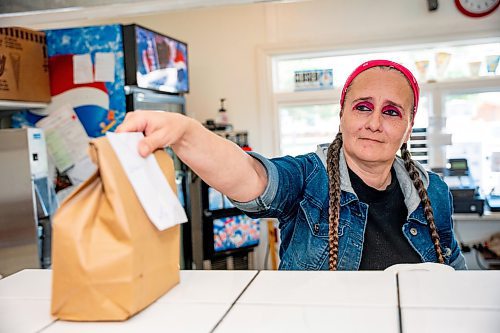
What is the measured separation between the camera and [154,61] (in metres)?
3.88

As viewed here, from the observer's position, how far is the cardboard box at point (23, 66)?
11.0 ft

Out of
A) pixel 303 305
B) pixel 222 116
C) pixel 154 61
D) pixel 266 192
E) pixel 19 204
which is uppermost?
pixel 154 61

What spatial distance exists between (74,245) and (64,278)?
0.06 m

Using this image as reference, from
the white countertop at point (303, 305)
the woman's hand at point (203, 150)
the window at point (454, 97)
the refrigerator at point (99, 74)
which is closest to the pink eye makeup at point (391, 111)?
the woman's hand at point (203, 150)

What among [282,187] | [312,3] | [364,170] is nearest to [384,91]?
[364,170]

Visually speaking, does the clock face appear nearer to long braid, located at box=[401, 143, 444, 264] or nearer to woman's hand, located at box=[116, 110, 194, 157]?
long braid, located at box=[401, 143, 444, 264]

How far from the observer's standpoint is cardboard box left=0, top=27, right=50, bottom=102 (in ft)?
11.0

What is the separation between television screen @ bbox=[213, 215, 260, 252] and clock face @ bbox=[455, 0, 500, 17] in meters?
2.63

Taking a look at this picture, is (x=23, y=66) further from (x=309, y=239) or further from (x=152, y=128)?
(x=152, y=128)

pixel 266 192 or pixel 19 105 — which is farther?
pixel 19 105

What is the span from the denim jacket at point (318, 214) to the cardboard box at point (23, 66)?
8.44 feet

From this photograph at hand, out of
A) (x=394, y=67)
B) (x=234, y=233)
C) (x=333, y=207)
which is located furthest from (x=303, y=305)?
(x=234, y=233)

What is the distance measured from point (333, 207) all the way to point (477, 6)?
3.77 meters

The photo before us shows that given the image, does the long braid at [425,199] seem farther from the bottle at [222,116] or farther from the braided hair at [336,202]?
the bottle at [222,116]
